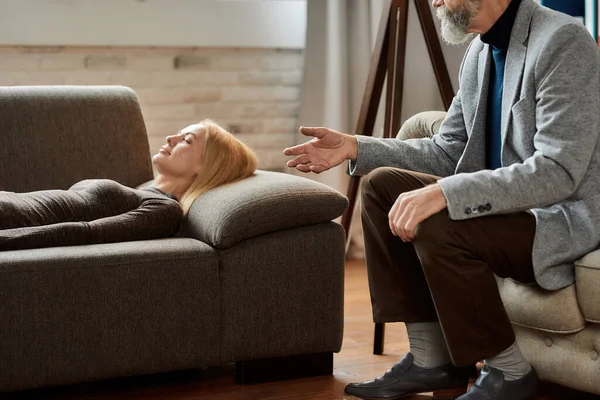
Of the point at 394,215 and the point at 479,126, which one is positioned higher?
the point at 479,126

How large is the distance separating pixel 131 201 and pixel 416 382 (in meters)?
0.90

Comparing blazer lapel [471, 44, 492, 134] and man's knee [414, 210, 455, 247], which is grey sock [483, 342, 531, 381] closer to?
man's knee [414, 210, 455, 247]

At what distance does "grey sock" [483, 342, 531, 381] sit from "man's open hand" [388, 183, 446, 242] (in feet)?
1.08

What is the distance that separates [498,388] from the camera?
6.42 ft

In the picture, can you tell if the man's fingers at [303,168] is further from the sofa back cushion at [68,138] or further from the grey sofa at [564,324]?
the sofa back cushion at [68,138]

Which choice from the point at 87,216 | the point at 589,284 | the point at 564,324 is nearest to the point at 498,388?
the point at 564,324

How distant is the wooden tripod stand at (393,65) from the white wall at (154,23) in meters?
0.71

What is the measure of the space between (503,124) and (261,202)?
2.06 feet

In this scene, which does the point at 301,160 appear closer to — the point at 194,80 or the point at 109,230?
the point at 109,230

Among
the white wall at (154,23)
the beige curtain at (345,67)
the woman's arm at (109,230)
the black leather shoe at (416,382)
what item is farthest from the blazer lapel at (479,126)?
the white wall at (154,23)

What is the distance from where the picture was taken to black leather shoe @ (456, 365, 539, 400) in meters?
1.96

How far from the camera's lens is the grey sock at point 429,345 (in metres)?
2.13

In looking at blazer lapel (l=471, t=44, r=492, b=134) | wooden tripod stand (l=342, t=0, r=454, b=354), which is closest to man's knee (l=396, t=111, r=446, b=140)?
wooden tripod stand (l=342, t=0, r=454, b=354)

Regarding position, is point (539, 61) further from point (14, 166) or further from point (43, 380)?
point (14, 166)
